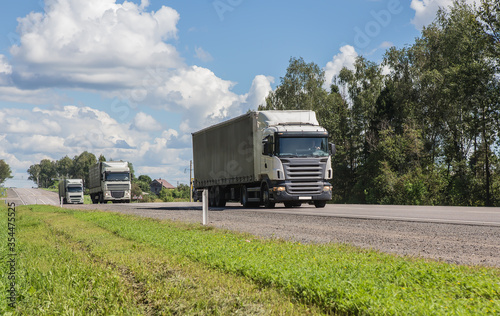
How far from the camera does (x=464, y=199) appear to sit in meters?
40.8

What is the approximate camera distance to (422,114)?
163 ft

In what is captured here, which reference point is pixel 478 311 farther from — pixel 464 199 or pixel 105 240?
pixel 464 199

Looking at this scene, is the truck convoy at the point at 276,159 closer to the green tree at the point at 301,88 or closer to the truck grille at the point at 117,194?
the truck grille at the point at 117,194

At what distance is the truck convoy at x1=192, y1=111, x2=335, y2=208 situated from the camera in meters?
22.9

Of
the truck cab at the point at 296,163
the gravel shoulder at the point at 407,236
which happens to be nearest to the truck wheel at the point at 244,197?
the truck cab at the point at 296,163

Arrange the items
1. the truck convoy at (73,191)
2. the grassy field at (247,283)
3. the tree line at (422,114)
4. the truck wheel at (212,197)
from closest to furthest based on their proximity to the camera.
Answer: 1. the grassy field at (247,283)
2. the truck wheel at (212,197)
3. the tree line at (422,114)
4. the truck convoy at (73,191)

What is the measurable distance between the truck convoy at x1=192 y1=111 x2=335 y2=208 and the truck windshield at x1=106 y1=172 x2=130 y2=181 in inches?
891

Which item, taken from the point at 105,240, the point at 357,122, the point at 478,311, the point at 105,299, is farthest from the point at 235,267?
the point at 357,122

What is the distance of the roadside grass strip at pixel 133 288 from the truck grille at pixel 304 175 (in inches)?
574

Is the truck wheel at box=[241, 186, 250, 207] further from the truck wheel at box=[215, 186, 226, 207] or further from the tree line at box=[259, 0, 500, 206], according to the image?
the tree line at box=[259, 0, 500, 206]

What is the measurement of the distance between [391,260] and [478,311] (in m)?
2.78

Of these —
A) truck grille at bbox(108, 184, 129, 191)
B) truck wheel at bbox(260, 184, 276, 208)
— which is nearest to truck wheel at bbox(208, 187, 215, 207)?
truck wheel at bbox(260, 184, 276, 208)

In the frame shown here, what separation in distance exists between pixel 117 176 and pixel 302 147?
96.6 feet

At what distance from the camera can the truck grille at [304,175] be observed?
2288 centimetres
